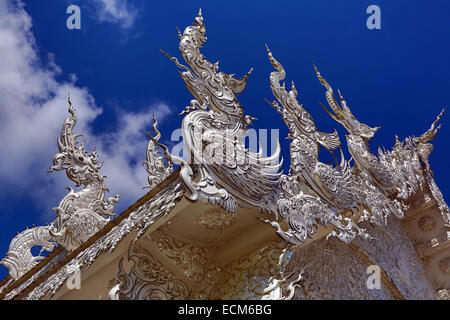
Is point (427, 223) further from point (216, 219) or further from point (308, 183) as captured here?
point (216, 219)

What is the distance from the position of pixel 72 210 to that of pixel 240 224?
2.19 m

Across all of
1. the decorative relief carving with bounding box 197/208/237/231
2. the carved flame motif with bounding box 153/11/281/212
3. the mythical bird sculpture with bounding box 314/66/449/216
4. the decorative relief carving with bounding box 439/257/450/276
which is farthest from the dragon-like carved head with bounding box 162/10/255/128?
the decorative relief carving with bounding box 439/257/450/276

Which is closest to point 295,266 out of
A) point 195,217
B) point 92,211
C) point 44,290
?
point 195,217

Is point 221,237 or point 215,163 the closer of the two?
point 215,163

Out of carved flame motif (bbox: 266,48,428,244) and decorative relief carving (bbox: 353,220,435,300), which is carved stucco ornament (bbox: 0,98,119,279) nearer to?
carved flame motif (bbox: 266,48,428,244)

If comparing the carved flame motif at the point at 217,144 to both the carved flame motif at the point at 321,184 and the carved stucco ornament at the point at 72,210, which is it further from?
the carved stucco ornament at the point at 72,210

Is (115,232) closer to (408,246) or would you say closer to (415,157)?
(408,246)

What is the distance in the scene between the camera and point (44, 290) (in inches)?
127

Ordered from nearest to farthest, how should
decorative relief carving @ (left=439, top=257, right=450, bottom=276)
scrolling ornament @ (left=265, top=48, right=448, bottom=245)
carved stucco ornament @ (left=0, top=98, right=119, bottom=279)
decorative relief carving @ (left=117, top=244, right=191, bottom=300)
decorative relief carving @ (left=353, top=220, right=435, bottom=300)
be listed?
decorative relief carving @ (left=117, top=244, right=191, bottom=300) → scrolling ornament @ (left=265, top=48, right=448, bottom=245) → decorative relief carving @ (left=353, top=220, right=435, bottom=300) → carved stucco ornament @ (left=0, top=98, right=119, bottom=279) → decorative relief carving @ (left=439, top=257, right=450, bottom=276)

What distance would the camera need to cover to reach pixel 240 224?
9.14 feet

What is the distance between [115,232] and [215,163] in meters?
0.89

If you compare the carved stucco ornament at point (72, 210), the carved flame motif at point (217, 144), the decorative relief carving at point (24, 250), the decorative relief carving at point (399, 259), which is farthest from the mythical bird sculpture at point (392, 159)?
A: the decorative relief carving at point (24, 250)

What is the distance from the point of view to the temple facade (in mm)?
2514
